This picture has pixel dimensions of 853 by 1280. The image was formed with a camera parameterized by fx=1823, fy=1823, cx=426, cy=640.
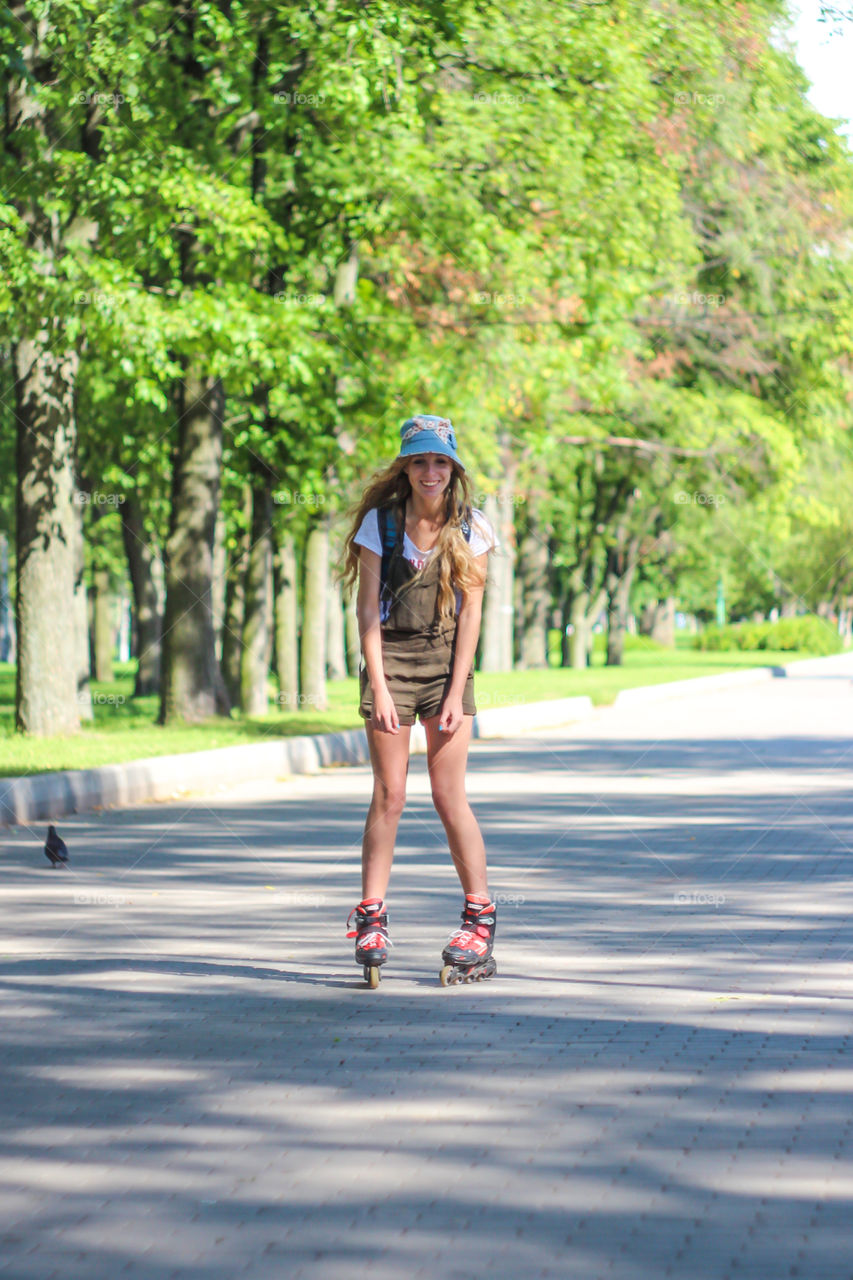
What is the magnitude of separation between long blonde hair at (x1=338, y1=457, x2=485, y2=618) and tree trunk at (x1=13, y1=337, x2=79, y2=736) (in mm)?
11150

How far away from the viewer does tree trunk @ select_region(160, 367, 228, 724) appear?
20094 mm

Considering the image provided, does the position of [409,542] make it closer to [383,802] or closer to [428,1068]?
[383,802]

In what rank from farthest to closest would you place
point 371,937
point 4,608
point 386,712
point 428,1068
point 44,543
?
point 4,608
point 44,543
point 371,937
point 386,712
point 428,1068

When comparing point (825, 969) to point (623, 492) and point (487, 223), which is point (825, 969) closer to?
point (487, 223)

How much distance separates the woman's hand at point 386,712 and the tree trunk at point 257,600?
16.4 meters

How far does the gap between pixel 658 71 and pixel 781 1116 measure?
1842 cm

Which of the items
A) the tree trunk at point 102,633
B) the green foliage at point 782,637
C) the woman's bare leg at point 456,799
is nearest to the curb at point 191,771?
the woman's bare leg at point 456,799

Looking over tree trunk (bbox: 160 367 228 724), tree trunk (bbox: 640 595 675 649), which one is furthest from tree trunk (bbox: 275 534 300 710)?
tree trunk (bbox: 640 595 675 649)

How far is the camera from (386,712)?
664 centimetres

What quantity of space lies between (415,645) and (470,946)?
1.14m

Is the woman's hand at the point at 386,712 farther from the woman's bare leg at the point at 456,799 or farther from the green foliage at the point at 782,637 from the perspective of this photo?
the green foliage at the point at 782,637

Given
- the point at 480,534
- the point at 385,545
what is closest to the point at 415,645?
the point at 385,545

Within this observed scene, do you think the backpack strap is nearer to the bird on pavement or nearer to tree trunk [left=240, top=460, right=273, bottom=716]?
the bird on pavement

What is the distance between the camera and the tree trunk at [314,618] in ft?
81.3
